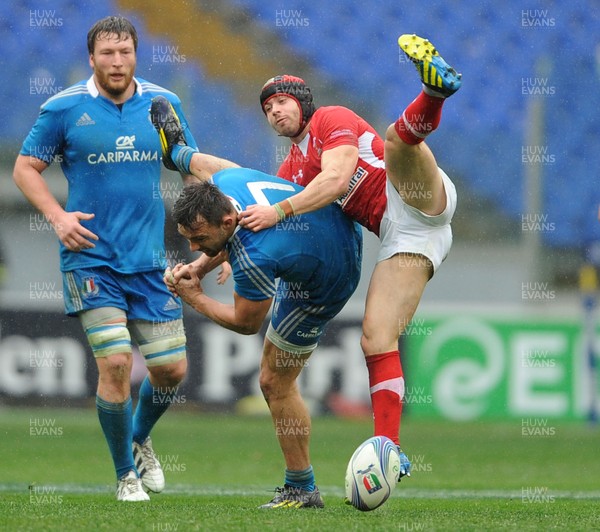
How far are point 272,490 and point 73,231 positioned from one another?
4.80ft

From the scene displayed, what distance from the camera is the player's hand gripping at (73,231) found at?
4.81 meters

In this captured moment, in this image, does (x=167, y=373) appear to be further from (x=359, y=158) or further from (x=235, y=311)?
(x=359, y=158)

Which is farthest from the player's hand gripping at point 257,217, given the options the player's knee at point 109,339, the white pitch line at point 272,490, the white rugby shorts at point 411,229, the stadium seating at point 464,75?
the stadium seating at point 464,75

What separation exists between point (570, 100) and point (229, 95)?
307 centimetres

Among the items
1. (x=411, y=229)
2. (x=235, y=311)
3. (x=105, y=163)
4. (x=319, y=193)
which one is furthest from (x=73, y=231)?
(x=411, y=229)

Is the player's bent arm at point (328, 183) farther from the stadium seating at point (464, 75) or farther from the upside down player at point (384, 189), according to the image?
the stadium seating at point (464, 75)

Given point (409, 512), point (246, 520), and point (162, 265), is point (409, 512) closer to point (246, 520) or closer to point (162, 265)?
point (246, 520)

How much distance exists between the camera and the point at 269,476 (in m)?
6.17

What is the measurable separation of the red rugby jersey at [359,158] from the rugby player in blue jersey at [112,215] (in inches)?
25.1

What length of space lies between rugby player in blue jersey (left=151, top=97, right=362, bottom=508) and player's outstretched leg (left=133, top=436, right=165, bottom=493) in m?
0.67

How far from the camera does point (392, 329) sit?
173 inches

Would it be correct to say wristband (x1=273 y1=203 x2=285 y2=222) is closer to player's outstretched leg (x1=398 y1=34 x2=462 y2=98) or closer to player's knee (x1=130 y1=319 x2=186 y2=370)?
player's outstretched leg (x1=398 y1=34 x2=462 y2=98)

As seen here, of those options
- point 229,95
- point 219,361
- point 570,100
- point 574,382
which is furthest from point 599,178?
point 219,361

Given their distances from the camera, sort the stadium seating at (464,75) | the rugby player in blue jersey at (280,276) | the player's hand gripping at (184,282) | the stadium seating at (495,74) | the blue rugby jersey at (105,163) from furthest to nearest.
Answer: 1. the stadium seating at (495,74)
2. the stadium seating at (464,75)
3. the blue rugby jersey at (105,163)
4. the player's hand gripping at (184,282)
5. the rugby player in blue jersey at (280,276)
